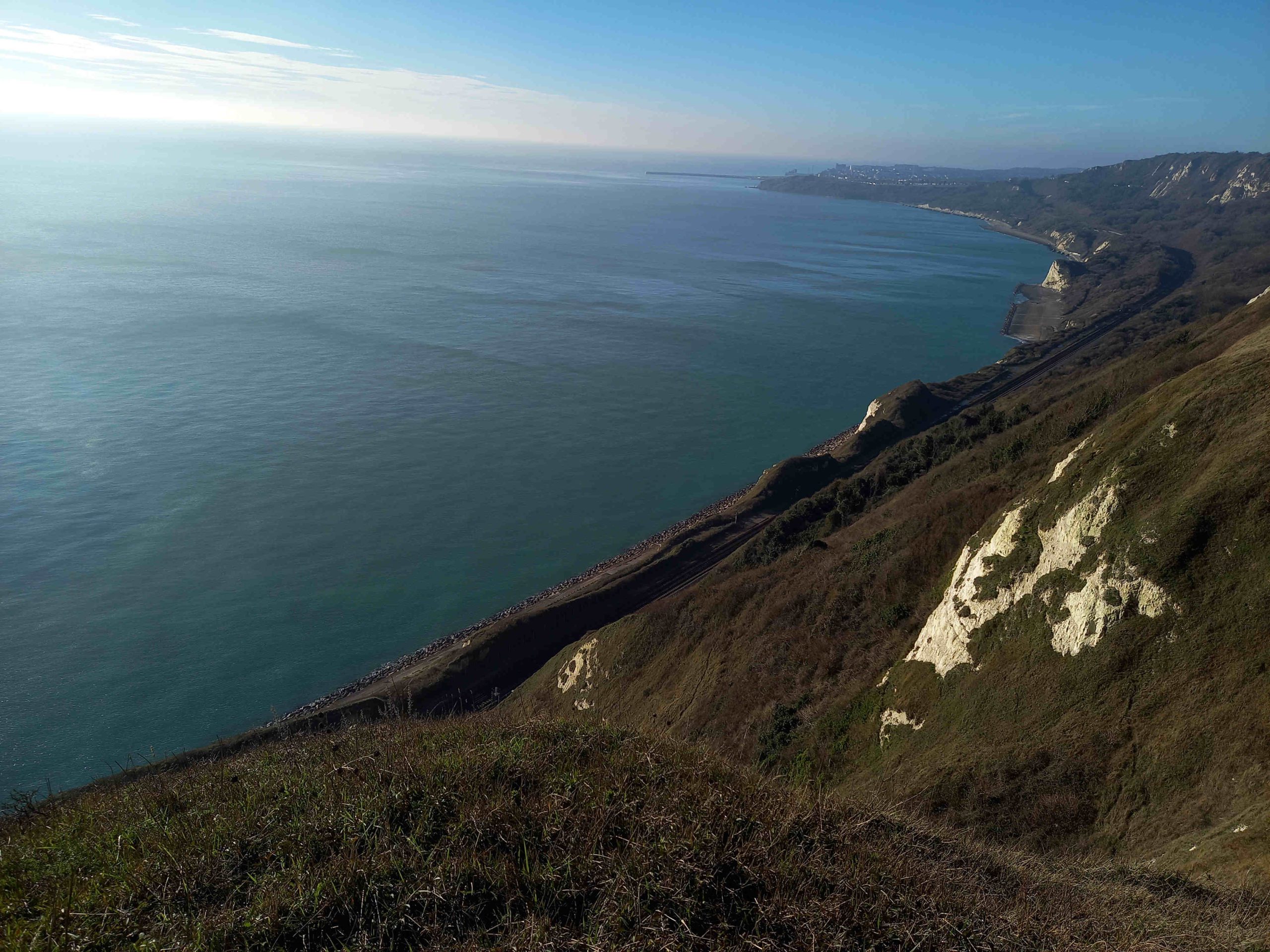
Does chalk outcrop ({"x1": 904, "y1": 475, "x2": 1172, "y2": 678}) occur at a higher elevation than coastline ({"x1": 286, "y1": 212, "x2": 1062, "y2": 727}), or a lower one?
higher

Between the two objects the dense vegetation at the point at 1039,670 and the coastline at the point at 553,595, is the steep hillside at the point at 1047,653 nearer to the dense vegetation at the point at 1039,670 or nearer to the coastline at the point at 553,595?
the dense vegetation at the point at 1039,670

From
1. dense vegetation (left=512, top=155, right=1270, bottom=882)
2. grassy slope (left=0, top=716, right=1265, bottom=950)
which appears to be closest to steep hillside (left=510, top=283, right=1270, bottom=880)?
dense vegetation (left=512, top=155, right=1270, bottom=882)

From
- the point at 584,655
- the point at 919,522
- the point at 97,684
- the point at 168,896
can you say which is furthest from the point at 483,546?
the point at 168,896

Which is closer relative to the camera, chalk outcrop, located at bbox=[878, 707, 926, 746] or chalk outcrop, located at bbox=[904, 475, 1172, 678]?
chalk outcrop, located at bbox=[904, 475, 1172, 678]

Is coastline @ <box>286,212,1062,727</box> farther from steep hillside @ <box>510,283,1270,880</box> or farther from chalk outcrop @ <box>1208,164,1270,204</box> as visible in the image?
chalk outcrop @ <box>1208,164,1270,204</box>

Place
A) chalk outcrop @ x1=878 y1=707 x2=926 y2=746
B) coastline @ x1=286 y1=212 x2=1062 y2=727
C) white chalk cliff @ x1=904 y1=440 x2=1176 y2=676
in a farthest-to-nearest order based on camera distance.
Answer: coastline @ x1=286 y1=212 x2=1062 y2=727 < chalk outcrop @ x1=878 y1=707 x2=926 y2=746 < white chalk cliff @ x1=904 y1=440 x2=1176 y2=676

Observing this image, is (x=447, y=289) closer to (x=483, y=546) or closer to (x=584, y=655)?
(x=483, y=546)

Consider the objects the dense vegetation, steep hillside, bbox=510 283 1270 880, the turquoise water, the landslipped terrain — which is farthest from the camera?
the turquoise water
